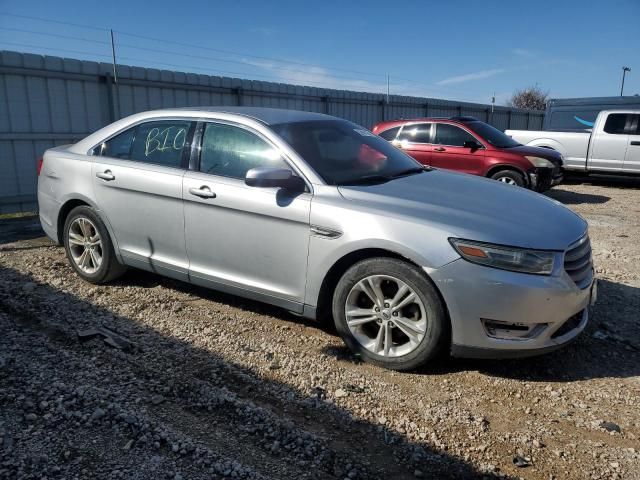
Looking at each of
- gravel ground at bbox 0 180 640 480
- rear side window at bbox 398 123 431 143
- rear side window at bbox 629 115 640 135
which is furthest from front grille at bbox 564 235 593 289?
rear side window at bbox 629 115 640 135

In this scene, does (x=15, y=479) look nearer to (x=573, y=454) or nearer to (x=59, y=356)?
(x=59, y=356)

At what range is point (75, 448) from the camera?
8.24 ft

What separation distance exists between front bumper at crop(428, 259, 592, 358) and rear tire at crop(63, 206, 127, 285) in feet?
9.93

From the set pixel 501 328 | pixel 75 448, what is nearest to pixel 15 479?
pixel 75 448

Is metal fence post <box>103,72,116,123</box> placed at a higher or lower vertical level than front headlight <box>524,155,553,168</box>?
higher

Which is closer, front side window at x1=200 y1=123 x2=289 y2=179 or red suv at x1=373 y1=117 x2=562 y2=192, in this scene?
front side window at x1=200 y1=123 x2=289 y2=179

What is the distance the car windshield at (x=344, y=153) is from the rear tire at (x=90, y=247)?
1.96 metres

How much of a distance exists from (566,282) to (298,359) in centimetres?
175

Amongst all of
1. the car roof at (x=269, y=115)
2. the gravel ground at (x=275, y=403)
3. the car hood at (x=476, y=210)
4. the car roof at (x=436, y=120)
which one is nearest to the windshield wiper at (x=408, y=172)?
the car hood at (x=476, y=210)

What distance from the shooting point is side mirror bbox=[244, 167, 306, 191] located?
351 centimetres

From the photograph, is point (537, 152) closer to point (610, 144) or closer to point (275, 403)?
point (610, 144)

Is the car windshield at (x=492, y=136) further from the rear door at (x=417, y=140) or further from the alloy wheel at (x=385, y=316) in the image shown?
the alloy wheel at (x=385, y=316)

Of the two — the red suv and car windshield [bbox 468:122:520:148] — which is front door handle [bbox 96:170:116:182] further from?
car windshield [bbox 468:122:520:148]

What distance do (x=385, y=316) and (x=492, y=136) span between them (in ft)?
26.2
